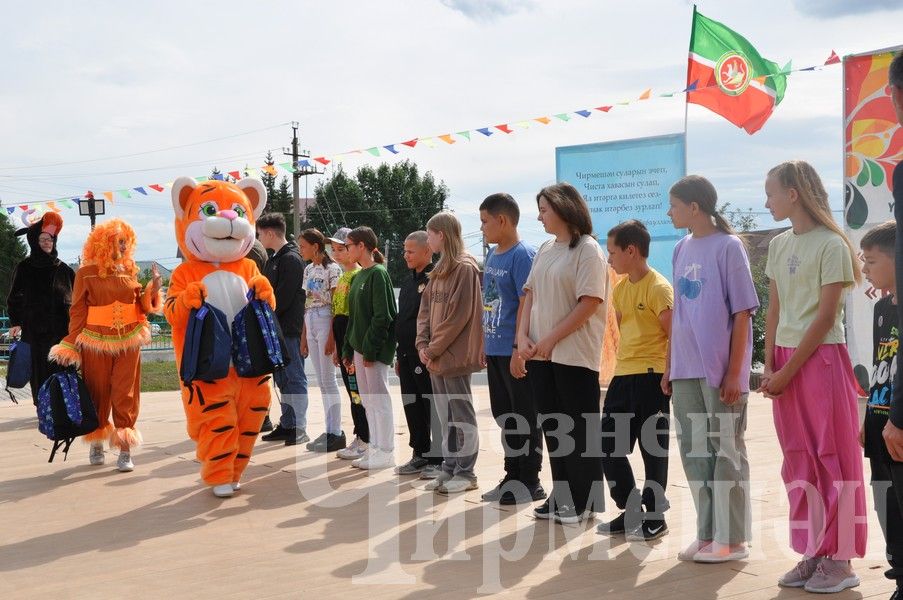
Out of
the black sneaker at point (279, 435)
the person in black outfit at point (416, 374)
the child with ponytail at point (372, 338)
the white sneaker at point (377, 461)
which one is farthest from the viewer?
the black sneaker at point (279, 435)

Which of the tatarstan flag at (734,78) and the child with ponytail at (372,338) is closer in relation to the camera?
the child with ponytail at (372,338)

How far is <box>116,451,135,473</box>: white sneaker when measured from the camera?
7312mm

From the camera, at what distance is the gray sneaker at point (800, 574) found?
13.2ft

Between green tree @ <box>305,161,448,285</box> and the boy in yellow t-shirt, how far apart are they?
5076 cm

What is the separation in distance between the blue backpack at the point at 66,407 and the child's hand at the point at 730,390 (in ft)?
15.8

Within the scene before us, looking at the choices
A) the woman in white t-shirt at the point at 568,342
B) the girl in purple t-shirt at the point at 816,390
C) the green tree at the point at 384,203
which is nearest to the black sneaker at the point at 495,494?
the woman in white t-shirt at the point at 568,342

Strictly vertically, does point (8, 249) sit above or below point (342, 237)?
above

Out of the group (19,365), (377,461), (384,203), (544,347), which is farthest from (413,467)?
(384,203)

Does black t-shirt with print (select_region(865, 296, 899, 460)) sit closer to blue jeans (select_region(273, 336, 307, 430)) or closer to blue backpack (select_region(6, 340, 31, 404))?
blue jeans (select_region(273, 336, 307, 430))

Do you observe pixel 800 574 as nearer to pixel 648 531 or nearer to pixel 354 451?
pixel 648 531

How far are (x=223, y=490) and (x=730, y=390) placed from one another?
3459mm

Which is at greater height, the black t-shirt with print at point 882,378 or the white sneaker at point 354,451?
the black t-shirt with print at point 882,378

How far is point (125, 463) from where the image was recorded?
24.1 ft

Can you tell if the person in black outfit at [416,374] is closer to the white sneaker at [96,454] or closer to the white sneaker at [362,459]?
the white sneaker at [362,459]
